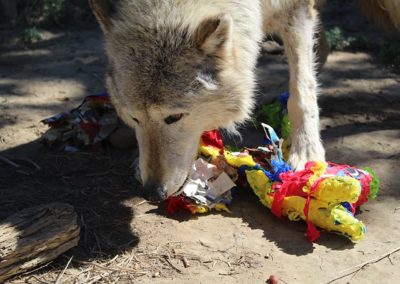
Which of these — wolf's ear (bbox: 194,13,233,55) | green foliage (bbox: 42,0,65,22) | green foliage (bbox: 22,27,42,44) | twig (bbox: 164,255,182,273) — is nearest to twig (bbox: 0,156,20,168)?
twig (bbox: 164,255,182,273)

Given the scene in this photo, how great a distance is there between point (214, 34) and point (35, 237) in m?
1.46

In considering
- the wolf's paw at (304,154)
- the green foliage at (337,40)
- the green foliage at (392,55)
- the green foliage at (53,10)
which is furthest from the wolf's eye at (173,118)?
the green foliage at (53,10)

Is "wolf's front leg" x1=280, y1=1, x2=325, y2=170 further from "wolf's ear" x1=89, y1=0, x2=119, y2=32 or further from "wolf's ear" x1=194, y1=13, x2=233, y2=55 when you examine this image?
"wolf's ear" x1=89, y1=0, x2=119, y2=32

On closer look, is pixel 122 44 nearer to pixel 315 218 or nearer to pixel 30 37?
pixel 315 218

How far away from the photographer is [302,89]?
4.22m

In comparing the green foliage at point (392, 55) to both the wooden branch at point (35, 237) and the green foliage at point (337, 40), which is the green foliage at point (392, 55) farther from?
the wooden branch at point (35, 237)

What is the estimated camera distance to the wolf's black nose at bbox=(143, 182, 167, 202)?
10.5ft

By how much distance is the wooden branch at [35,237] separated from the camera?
9.36 ft

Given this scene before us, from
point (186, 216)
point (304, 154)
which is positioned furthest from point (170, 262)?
point (304, 154)

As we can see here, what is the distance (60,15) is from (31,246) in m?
5.42

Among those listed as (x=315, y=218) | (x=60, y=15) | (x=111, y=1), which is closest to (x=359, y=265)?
(x=315, y=218)

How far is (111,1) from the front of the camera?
3.54 metres

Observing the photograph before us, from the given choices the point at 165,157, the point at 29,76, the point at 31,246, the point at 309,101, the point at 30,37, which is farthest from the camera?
→ the point at 30,37

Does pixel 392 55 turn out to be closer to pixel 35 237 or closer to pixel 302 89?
pixel 302 89
